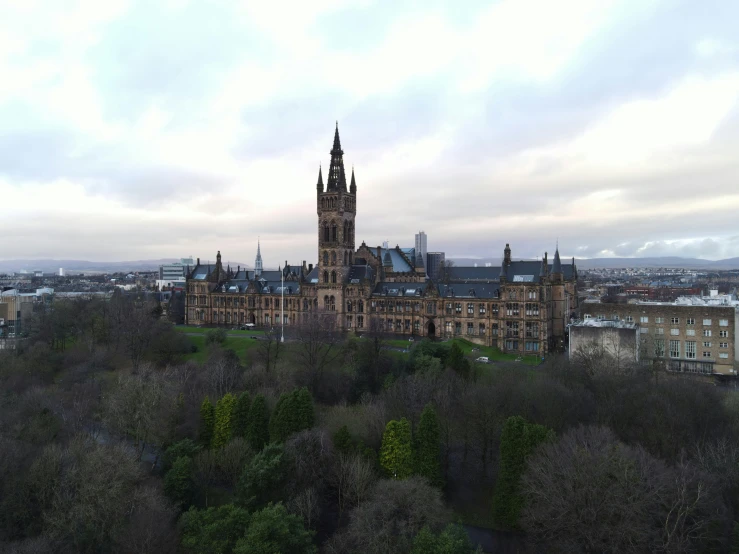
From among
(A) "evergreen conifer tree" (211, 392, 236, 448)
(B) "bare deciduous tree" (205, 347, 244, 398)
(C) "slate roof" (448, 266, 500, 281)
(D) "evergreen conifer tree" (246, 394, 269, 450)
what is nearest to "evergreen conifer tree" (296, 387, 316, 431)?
(D) "evergreen conifer tree" (246, 394, 269, 450)

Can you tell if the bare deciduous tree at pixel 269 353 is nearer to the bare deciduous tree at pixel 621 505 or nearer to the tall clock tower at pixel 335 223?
the tall clock tower at pixel 335 223

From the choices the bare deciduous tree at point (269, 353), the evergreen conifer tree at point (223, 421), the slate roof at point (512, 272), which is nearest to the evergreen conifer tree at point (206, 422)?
the evergreen conifer tree at point (223, 421)

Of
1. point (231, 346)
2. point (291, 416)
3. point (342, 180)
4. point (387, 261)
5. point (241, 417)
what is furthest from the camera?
point (387, 261)

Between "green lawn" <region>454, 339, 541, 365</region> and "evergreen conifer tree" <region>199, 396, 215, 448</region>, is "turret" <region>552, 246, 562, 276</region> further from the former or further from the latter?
"evergreen conifer tree" <region>199, 396, 215, 448</region>

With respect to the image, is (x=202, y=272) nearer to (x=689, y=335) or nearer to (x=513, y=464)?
(x=689, y=335)

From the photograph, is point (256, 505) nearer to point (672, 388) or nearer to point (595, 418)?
point (595, 418)

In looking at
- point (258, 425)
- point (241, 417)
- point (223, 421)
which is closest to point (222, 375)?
point (223, 421)
